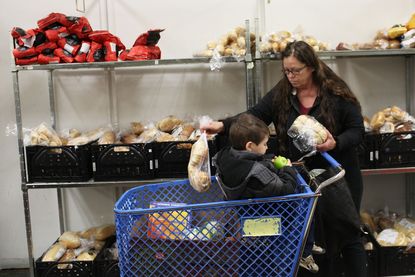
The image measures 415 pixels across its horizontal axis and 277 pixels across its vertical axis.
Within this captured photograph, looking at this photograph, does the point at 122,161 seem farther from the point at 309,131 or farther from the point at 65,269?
the point at 309,131

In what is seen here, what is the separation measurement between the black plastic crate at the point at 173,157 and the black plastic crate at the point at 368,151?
912mm

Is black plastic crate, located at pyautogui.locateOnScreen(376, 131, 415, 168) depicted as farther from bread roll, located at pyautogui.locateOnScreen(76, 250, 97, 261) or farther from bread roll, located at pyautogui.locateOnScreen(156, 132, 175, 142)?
bread roll, located at pyautogui.locateOnScreen(76, 250, 97, 261)

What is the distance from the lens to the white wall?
3234 millimetres

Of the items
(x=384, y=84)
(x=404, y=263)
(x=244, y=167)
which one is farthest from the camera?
(x=384, y=84)

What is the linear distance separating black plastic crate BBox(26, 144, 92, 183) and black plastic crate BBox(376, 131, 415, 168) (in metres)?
1.83

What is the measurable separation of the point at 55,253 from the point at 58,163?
631 millimetres

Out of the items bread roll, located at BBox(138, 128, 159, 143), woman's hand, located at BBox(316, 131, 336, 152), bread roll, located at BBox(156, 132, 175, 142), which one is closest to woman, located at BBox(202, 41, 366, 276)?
woman's hand, located at BBox(316, 131, 336, 152)

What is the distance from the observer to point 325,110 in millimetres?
2184

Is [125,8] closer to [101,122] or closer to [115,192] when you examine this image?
[101,122]

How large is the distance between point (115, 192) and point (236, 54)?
1479 millimetres

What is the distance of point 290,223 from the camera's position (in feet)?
4.83

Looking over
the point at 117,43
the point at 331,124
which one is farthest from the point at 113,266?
the point at 331,124

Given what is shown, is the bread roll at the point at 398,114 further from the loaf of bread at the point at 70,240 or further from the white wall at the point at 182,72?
the loaf of bread at the point at 70,240

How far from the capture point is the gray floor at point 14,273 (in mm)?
3469
